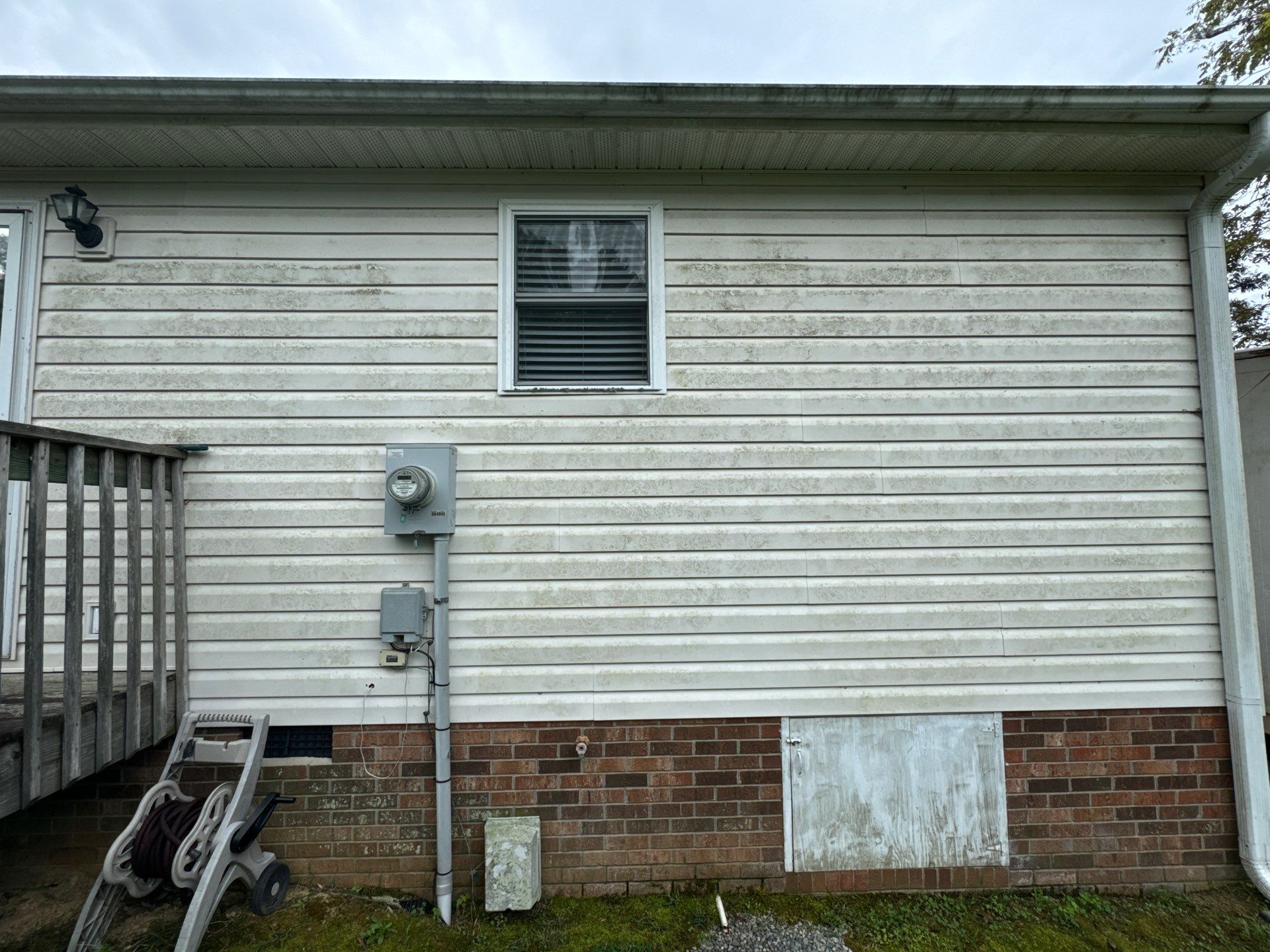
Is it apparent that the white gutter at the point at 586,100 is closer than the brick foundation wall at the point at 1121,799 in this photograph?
Yes

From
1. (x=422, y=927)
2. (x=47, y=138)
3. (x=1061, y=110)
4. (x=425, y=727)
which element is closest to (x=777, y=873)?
(x=422, y=927)

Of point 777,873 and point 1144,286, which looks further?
point 1144,286

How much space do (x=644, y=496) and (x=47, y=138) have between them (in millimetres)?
3310

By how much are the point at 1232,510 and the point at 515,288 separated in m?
3.79

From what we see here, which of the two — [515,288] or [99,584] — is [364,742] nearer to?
[99,584]

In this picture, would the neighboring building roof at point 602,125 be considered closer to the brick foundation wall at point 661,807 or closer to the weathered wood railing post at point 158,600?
the weathered wood railing post at point 158,600

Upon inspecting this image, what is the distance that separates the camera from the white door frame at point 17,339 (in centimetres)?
275

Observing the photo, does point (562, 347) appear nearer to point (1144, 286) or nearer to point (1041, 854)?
point (1144, 286)

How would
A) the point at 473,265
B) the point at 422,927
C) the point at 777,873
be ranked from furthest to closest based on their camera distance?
the point at 473,265, the point at 777,873, the point at 422,927

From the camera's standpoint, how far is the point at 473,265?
9.78ft

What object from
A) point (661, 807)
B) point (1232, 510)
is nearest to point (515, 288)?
point (661, 807)

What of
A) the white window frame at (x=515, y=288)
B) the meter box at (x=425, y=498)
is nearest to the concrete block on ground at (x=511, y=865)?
the meter box at (x=425, y=498)

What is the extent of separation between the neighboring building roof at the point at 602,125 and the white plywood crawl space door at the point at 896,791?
9.44 feet

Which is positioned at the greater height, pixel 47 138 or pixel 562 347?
pixel 47 138
